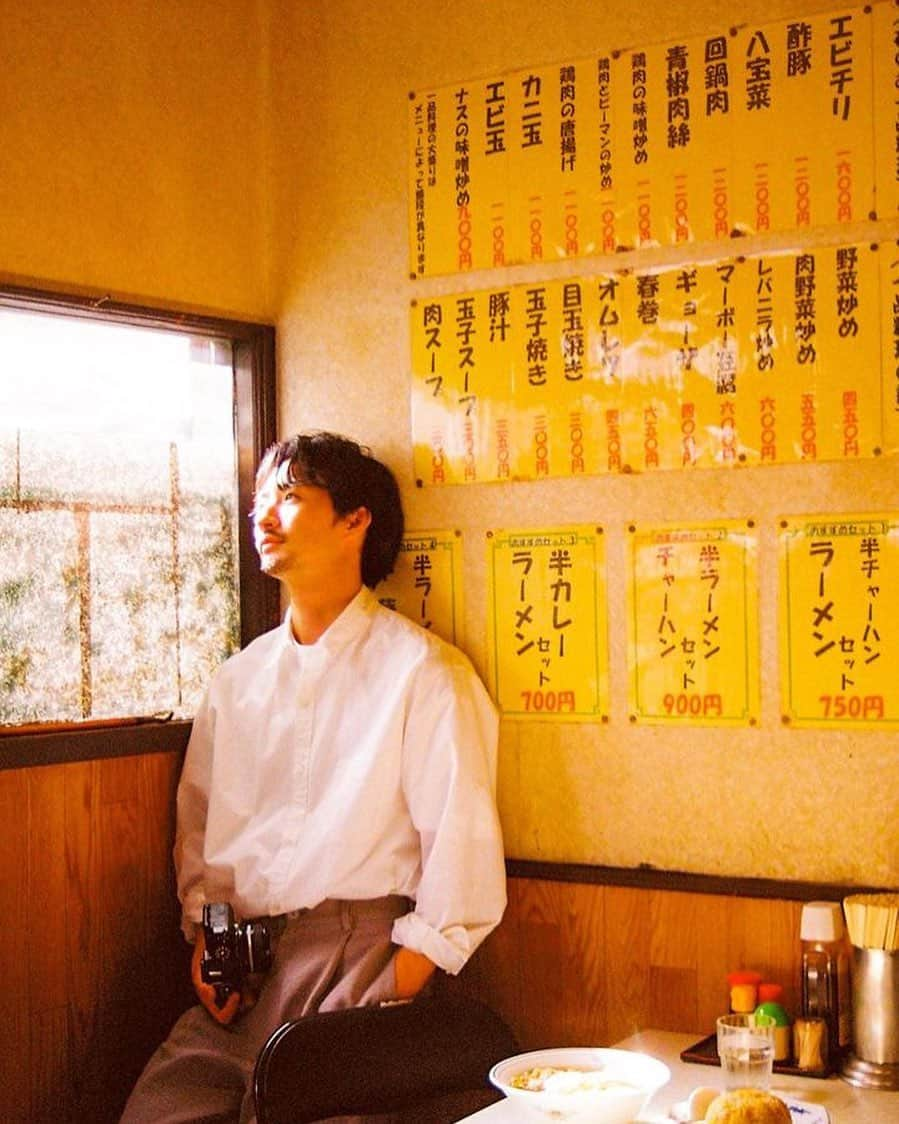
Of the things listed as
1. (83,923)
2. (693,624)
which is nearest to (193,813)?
(83,923)

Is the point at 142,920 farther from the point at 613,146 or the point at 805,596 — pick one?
the point at 613,146

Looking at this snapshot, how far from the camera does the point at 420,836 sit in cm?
313

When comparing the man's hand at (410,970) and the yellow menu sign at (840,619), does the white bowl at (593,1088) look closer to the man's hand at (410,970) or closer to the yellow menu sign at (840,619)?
the man's hand at (410,970)

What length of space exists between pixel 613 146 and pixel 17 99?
136 centimetres

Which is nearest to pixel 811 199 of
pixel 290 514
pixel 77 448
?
pixel 290 514

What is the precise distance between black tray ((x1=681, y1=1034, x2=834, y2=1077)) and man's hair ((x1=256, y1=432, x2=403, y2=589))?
1.33 metres

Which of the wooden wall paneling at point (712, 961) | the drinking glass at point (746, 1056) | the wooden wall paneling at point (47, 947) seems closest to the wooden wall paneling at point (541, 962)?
the wooden wall paneling at point (712, 961)

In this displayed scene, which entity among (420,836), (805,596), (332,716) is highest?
(805,596)

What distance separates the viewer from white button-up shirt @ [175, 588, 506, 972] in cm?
304

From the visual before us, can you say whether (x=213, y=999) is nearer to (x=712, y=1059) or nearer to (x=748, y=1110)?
(x=712, y=1059)

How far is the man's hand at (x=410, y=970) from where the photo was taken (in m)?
3.01

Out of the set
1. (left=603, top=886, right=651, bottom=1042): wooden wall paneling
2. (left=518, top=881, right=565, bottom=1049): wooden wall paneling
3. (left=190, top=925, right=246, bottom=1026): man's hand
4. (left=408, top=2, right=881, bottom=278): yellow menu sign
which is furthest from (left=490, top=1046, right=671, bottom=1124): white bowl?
(left=408, top=2, right=881, bottom=278): yellow menu sign

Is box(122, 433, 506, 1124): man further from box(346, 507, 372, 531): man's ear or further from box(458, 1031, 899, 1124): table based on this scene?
box(458, 1031, 899, 1124): table

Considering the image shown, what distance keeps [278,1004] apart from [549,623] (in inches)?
41.8
